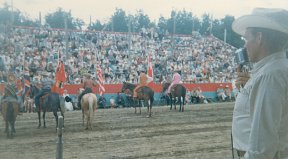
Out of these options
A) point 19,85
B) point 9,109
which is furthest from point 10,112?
point 19,85

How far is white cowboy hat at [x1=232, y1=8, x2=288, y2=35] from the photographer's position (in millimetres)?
2490

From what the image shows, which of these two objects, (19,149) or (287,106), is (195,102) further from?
(287,106)

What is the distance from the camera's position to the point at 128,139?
1184cm

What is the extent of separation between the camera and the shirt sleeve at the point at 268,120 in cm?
228

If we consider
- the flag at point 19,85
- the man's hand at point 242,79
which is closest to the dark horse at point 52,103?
the flag at point 19,85

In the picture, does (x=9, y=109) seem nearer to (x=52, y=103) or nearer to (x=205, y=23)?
(x=52, y=103)

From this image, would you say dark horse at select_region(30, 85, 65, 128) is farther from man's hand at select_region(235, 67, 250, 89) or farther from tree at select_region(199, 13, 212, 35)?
tree at select_region(199, 13, 212, 35)

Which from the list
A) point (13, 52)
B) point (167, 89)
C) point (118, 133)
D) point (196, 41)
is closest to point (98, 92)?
point (167, 89)

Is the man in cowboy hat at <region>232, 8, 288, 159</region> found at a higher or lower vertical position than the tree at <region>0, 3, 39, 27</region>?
lower

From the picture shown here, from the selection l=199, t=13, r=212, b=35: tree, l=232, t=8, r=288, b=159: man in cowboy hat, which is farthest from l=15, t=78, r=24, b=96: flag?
l=199, t=13, r=212, b=35: tree

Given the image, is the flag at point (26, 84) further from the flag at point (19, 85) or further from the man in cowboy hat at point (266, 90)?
the man in cowboy hat at point (266, 90)

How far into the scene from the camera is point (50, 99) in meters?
15.0

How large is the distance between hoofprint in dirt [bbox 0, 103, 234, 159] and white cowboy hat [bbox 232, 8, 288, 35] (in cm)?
687

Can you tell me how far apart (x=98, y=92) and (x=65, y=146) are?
11.7m
